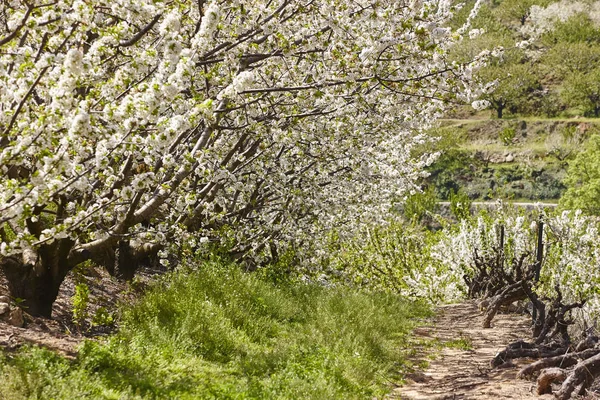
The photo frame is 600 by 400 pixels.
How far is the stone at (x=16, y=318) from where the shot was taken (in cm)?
678

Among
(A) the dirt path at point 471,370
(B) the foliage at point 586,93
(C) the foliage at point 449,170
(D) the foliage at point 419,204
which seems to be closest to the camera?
(A) the dirt path at point 471,370

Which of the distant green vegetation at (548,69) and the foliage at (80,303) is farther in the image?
the distant green vegetation at (548,69)

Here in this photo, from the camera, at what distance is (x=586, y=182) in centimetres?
4506

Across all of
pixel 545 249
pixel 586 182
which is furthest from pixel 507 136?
pixel 545 249

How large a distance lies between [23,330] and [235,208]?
6.46 m

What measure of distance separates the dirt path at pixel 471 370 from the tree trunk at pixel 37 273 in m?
4.60

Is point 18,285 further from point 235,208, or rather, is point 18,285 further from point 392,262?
point 392,262

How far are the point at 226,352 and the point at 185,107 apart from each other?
3.20m

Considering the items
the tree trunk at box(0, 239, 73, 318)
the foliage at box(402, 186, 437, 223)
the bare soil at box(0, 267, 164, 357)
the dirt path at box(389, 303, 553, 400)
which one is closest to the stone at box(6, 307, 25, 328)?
the bare soil at box(0, 267, 164, 357)

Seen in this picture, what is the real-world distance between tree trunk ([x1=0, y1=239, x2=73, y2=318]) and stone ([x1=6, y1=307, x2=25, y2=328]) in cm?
24

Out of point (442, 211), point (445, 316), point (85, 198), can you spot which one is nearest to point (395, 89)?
point (85, 198)

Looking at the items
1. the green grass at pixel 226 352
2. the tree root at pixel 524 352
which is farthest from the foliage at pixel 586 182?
the green grass at pixel 226 352

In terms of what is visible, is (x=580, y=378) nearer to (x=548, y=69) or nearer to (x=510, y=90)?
(x=510, y=90)

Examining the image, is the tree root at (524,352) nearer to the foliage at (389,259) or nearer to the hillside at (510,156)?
the foliage at (389,259)
